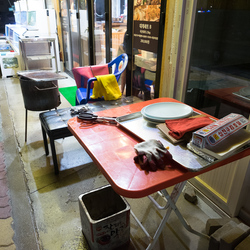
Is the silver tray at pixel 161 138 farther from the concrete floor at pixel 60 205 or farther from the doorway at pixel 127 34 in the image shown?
the doorway at pixel 127 34

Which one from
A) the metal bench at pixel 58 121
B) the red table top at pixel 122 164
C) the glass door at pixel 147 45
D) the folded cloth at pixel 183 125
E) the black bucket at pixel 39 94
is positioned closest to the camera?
the red table top at pixel 122 164

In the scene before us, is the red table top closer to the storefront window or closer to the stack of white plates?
the stack of white plates

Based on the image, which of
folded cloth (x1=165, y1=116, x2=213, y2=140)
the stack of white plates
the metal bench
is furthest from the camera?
the metal bench

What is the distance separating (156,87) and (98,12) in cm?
229

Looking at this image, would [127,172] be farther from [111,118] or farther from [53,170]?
[53,170]

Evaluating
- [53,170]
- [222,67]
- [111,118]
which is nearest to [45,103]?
[53,170]

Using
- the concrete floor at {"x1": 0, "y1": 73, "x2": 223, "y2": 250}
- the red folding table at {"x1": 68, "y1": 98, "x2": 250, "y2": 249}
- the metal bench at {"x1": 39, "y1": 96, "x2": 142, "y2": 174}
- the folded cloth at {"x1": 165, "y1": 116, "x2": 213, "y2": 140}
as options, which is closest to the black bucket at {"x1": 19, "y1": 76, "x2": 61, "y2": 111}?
the metal bench at {"x1": 39, "y1": 96, "x2": 142, "y2": 174}

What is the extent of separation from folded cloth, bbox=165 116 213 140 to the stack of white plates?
84 mm

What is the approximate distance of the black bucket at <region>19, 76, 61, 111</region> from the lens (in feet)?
8.62

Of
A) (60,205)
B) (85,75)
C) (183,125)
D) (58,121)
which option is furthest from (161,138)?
(85,75)

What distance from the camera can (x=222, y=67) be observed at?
204cm

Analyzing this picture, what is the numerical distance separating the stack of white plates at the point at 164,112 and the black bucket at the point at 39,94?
5.15 ft

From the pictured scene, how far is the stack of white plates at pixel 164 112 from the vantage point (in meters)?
1.39

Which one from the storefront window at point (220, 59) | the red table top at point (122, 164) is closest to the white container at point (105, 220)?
the red table top at point (122, 164)
